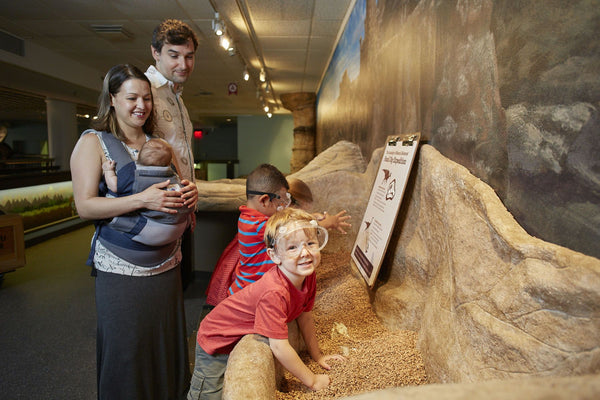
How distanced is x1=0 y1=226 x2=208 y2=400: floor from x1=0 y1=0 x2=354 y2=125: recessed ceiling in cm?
345

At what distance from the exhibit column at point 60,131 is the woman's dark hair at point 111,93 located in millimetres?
8170

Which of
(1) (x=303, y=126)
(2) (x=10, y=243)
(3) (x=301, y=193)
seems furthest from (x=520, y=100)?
(1) (x=303, y=126)

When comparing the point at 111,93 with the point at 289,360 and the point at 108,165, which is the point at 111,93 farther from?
the point at 289,360

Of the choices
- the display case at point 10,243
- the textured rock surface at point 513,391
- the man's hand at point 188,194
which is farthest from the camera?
the display case at point 10,243

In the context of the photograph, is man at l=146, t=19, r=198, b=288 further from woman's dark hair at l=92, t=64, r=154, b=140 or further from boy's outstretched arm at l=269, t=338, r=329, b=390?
boy's outstretched arm at l=269, t=338, r=329, b=390

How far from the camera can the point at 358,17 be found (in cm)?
444

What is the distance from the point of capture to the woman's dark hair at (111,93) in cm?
169

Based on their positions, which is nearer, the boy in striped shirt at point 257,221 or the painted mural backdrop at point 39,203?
the boy in striped shirt at point 257,221

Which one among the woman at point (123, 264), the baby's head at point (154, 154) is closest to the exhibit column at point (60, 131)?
the woman at point (123, 264)

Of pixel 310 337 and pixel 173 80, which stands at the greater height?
pixel 173 80

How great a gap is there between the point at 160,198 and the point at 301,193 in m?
2.05

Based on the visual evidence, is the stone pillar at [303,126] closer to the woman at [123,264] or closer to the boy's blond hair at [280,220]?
the woman at [123,264]

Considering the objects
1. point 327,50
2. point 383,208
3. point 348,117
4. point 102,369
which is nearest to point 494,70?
point 383,208

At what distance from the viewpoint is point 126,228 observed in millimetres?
1634
